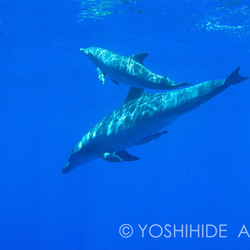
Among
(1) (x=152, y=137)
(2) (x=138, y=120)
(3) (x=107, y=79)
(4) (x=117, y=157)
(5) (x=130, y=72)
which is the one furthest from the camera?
(3) (x=107, y=79)

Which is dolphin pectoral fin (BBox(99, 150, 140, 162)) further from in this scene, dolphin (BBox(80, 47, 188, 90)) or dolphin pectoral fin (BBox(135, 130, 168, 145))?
dolphin (BBox(80, 47, 188, 90))

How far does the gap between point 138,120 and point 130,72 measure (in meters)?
1.24

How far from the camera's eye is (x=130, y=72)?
8.69 m

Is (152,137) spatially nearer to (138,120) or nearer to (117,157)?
(138,120)

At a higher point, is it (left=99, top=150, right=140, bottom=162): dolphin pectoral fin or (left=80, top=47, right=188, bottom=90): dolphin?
(left=80, top=47, right=188, bottom=90): dolphin

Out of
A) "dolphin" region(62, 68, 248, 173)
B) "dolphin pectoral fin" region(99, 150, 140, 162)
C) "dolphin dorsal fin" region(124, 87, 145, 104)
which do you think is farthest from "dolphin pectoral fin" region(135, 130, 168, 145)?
"dolphin dorsal fin" region(124, 87, 145, 104)

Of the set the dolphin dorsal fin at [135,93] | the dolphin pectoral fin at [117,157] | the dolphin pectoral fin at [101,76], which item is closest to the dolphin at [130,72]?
the dolphin pectoral fin at [101,76]

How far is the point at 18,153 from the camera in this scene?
5108 inches

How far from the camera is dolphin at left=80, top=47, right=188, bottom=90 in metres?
8.32

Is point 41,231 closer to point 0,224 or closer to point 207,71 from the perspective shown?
point 0,224

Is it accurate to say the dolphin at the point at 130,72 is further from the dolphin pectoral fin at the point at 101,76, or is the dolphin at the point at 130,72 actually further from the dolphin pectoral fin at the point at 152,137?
the dolphin pectoral fin at the point at 152,137

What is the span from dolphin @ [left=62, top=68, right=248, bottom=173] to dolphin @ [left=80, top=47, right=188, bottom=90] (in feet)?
1.41

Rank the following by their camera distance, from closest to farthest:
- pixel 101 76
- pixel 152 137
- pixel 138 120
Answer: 1. pixel 138 120
2. pixel 152 137
3. pixel 101 76

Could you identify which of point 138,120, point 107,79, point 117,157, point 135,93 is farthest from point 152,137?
point 107,79
